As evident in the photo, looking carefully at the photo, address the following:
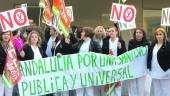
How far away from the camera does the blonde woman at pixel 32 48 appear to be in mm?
9515

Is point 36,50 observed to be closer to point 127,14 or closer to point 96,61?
point 96,61

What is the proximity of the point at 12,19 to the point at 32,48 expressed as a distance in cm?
71

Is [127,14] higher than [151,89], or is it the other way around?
[127,14]

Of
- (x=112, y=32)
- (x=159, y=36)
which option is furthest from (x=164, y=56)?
(x=112, y=32)

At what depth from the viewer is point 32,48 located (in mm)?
9641

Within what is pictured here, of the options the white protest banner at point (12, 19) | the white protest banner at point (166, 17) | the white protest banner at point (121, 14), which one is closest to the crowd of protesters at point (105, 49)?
the white protest banner at point (12, 19)

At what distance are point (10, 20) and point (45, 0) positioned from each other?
191 cm

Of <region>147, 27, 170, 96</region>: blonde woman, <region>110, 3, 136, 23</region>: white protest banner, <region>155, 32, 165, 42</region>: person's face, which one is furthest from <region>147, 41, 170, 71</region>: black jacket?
<region>110, 3, 136, 23</region>: white protest banner

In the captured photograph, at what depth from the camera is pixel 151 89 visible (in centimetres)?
1027

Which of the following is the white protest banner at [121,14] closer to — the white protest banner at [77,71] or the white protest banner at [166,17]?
the white protest banner at [166,17]

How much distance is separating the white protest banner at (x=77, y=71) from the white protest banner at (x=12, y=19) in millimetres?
737

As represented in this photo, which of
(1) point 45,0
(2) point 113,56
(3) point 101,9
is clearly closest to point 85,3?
(3) point 101,9

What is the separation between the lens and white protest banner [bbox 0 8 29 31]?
927cm

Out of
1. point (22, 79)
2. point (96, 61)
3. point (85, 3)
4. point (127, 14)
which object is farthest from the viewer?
point (85, 3)
